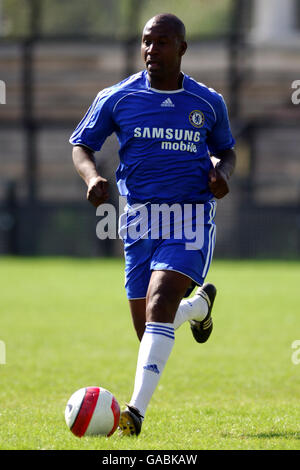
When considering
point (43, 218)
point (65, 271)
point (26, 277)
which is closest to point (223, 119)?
point (26, 277)

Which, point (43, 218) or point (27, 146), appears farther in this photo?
point (27, 146)

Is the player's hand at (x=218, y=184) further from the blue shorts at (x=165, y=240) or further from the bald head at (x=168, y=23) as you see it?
the bald head at (x=168, y=23)

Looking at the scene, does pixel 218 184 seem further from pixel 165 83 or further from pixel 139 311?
pixel 139 311

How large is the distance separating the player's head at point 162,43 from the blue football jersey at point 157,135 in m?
0.23

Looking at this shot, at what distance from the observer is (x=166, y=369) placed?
29.5 feet

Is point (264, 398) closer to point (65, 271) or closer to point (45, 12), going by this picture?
point (65, 271)

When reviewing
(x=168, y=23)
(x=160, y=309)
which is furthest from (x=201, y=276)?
(x=168, y=23)

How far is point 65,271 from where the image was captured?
20.3 m

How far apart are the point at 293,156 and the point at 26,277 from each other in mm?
9125

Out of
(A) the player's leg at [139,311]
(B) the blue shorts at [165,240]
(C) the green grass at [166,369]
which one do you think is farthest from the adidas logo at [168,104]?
(C) the green grass at [166,369]

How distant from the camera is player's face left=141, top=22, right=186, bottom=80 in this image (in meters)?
5.73

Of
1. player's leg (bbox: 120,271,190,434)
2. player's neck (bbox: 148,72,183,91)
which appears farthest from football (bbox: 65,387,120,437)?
player's neck (bbox: 148,72,183,91)

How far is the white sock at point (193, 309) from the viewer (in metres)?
6.71

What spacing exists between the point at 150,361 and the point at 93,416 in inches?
18.0
